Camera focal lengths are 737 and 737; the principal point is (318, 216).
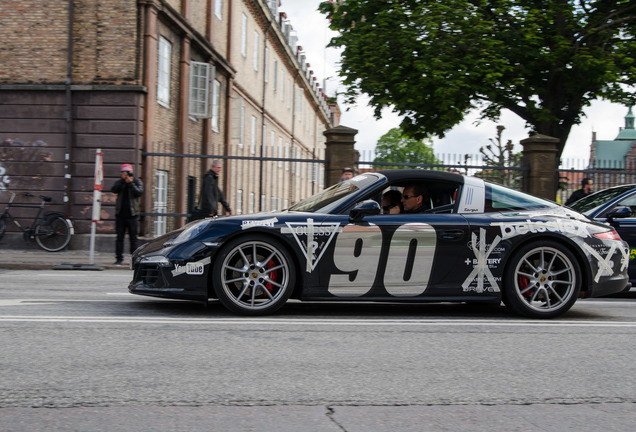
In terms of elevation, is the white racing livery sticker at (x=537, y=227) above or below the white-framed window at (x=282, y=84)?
below

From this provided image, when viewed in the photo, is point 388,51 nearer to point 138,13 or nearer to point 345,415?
point 138,13

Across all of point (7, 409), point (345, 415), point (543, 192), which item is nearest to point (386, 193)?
point (345, 415)

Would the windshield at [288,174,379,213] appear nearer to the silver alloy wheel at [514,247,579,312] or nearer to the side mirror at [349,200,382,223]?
the side mirror at [349,200,382,223]

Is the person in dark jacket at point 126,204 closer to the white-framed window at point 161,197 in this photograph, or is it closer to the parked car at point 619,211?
the white-framed window at point 161,197

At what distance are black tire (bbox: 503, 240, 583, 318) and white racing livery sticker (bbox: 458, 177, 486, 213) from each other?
0.56 metres

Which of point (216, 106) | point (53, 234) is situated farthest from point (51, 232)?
point (216, 106)

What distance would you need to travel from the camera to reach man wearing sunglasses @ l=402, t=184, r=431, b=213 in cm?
694

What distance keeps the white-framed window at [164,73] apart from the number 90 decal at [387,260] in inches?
557

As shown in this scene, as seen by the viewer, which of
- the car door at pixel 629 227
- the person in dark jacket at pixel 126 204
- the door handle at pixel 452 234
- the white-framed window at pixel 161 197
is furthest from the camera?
the white-framed window at pixel 161 197

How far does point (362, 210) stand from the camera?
21.4ft

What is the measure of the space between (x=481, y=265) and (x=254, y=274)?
2057 mm

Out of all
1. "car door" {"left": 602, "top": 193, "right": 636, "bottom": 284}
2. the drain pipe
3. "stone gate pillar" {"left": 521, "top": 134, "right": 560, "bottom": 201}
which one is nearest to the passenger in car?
"car door" {"left": 602, "top": 193, "right": 636, "bottom": 284}

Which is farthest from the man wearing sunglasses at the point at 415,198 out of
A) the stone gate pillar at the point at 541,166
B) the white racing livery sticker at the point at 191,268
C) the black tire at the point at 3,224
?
the black tire at the point at 3,224

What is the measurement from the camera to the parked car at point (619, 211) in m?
9.58
